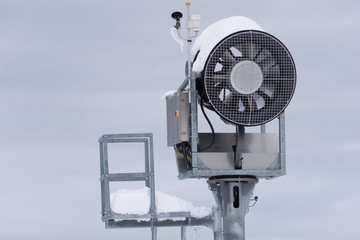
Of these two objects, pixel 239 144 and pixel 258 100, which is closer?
pixel 258 100

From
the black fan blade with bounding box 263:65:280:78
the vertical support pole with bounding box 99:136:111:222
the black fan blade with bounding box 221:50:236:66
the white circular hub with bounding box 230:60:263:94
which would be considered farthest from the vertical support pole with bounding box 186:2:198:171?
the vertical support pole with bounding box 99:136:111:222

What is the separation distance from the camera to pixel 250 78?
16406mm

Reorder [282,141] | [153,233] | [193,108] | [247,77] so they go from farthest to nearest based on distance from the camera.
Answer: [153,233] → [282,141] → [193,108] → [247,77]

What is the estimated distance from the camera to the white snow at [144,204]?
17438mm

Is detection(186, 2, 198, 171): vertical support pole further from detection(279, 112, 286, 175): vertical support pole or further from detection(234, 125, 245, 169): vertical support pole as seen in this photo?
detection(279, 112, 286, 175): vertical support pole

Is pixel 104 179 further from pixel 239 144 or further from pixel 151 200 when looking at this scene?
pixel 239 144

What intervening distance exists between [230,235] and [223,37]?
4.02 m

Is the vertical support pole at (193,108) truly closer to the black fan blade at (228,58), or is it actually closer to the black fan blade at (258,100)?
the black fan blade at (228,58)

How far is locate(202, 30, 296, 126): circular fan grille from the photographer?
1636 cm

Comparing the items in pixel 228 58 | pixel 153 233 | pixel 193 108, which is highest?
pixel 228 58

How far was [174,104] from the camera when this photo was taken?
17453mm

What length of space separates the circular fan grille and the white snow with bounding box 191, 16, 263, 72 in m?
0.34

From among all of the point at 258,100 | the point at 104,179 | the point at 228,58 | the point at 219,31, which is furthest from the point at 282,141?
the point at 104,179

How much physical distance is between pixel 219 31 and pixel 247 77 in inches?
50.1
